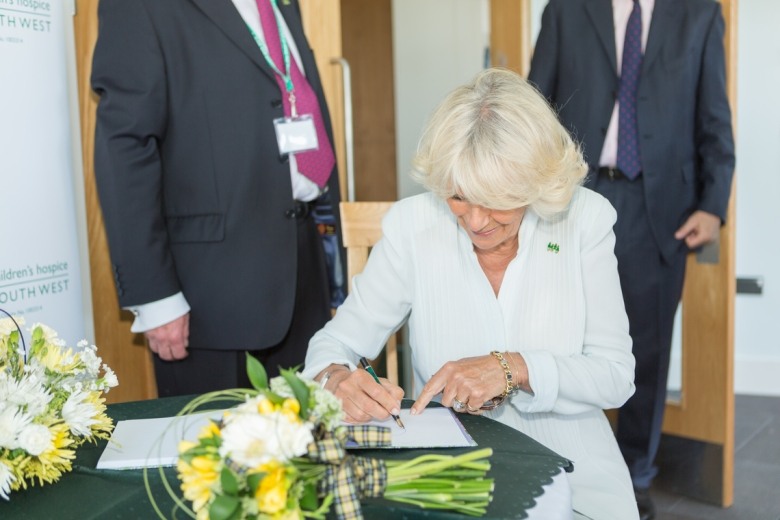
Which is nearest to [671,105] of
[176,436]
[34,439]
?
[176,436]

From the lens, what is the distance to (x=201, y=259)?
2.28 meters

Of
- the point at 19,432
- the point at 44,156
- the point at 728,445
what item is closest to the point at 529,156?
the point at 19,432

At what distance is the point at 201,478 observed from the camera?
0.91 metres

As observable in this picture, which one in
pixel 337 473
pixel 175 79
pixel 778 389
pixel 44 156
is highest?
pixel 175 79

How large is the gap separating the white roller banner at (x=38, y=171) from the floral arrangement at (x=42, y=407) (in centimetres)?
95

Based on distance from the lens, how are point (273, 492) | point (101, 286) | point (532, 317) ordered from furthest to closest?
point (101, 286) → point (532, 317) → point (273, 492)

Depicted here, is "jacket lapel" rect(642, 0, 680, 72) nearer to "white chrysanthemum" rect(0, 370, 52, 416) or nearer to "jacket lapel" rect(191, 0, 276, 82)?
"jacket lapel" rect(191, 0, 276, 82)

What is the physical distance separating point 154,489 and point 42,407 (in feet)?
0.61

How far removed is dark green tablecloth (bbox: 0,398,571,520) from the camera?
1.11 m

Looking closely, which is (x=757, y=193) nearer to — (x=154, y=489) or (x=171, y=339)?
(x=171, y=339)

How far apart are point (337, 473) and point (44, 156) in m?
1.61

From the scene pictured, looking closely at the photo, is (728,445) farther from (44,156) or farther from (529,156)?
(44,156)

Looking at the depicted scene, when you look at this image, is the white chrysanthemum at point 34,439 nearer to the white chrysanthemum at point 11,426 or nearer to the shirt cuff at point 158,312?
the white chrysanthemum at point 11,426

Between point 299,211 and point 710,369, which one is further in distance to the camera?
point 710,369
